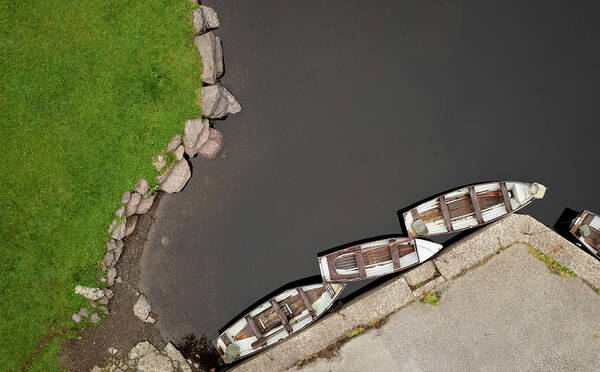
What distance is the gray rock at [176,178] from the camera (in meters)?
11.5

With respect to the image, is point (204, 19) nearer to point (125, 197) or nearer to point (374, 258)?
point (125, 197)

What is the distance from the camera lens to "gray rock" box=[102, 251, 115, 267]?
37.0 ft

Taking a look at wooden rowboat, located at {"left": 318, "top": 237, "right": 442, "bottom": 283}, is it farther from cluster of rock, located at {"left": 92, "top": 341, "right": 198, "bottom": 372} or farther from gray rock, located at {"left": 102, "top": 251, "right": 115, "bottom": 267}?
gray rock, located at {"left": 102, "top": 251, "right": 115, "bottom": 267}

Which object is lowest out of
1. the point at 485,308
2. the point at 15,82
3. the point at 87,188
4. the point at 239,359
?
the point at 485,308

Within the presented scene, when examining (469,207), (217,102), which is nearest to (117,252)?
(217,102)

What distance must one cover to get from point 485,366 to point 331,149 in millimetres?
8367

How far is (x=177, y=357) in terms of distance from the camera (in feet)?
38.2

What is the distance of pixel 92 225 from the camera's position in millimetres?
11086

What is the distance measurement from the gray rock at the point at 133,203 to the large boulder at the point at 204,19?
18.4 feet

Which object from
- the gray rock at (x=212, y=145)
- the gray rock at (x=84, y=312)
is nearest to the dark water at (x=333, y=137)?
the gray rock at (x=212, y=145)

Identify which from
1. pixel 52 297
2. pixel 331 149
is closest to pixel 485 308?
pixel 331 149

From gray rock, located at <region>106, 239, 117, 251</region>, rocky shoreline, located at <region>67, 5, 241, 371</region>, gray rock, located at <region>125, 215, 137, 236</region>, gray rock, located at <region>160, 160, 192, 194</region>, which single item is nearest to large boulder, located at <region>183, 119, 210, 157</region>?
rocky shoreline, located at <region>67, 5, 241, 371</region>

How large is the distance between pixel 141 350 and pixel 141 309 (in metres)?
1.34

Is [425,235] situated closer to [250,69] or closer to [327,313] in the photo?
[327,313]
